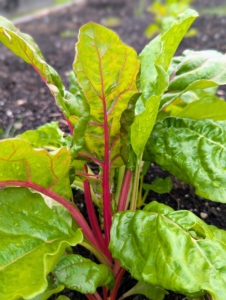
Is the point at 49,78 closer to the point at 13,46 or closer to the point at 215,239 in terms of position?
the point at 13,46

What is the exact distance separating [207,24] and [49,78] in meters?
3.04

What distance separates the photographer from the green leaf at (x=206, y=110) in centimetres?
107

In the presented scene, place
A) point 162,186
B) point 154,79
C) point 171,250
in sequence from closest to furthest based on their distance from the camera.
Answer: point 171,250 < point 154,79 < point 162,186

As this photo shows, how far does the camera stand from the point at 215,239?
31.8 inches

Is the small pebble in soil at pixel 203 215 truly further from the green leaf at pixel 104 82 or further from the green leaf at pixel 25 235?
the green leaf at pixel 25 235

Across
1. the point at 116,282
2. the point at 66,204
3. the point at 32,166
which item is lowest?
the point at 116,282

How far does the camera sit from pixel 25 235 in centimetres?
85

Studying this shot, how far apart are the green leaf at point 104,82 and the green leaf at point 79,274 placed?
27cm

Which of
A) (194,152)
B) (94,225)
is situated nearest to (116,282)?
(94,225)

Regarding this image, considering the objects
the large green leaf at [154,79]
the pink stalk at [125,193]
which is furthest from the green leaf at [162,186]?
the large green leaf at [154,79]

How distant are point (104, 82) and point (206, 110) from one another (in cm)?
36

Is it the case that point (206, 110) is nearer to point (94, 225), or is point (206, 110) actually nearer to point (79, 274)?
point (94, 225)

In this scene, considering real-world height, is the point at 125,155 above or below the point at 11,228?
above

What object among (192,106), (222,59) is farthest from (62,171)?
(222,59)
